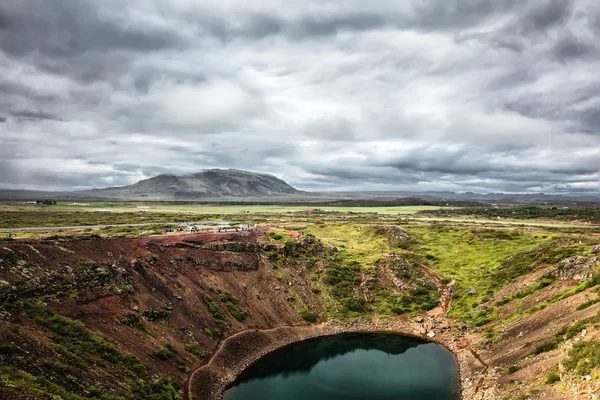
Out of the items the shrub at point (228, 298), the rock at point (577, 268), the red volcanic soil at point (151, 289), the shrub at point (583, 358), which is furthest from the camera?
the shrub at point (228, 298)

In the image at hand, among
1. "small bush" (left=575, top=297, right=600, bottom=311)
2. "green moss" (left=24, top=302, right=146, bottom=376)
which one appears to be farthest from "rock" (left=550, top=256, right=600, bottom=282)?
"green moss" (left=24, top=302, right=146, bottom=376)

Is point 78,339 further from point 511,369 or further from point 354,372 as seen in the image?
point 511,369

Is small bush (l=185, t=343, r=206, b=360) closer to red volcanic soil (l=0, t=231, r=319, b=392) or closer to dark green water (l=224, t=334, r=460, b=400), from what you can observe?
red volcanic soil (l=0, t=231, r=319, b=392)

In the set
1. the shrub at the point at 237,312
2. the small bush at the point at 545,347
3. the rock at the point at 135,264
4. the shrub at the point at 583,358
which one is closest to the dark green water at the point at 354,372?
the shrub at the point at 237,312

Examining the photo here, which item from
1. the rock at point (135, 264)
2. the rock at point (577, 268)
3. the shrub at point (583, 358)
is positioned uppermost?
the rock at point (135, 264)

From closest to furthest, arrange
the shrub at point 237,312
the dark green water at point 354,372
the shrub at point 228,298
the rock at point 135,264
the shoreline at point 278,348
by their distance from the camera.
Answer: the shoreline at point 278,348
the dark green water at point 354,372
the rock at point 135,264
the shrub at point 237,312
the shrub at point 228,298

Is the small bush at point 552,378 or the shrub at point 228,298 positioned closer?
the small bush at point 552,378

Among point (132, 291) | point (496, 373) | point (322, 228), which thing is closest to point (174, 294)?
point (132, 291)

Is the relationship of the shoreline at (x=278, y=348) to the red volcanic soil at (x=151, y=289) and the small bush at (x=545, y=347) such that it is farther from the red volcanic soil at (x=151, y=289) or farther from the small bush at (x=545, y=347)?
the small bush at (x=545, y=347)

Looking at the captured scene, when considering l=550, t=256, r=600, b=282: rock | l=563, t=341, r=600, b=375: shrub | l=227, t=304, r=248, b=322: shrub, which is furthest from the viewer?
l=227, t=304, r=248, b=322: shrub

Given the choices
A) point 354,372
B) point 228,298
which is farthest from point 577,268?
point 228,298
